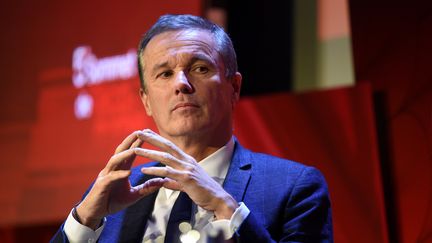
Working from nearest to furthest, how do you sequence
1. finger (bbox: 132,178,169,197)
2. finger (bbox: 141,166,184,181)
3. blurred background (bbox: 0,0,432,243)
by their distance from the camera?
finger (bbox: 141,166,184,181) < finger (bbox: 132,178,169,197) < blurred background (bbox: 0,0,432,243)

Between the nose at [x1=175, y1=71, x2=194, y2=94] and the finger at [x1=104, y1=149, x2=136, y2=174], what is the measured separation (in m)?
0.29

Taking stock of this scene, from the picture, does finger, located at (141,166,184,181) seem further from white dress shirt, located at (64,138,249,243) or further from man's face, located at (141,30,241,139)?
man's face, located at (141,30,241,139)

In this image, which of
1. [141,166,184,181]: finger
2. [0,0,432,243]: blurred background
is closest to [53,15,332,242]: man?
[141,166,184,181]: finger

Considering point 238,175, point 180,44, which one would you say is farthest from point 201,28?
point 238,175

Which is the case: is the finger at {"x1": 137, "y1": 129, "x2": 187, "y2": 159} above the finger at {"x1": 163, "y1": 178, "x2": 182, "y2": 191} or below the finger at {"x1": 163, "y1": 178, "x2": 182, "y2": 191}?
above

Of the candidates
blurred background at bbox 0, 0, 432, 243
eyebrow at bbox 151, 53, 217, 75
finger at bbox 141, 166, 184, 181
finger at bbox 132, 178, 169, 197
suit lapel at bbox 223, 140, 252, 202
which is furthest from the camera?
blurred background at bbox 0, 0, 432, 243

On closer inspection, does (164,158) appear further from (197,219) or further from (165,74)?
(165,74)

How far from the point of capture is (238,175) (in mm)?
1795

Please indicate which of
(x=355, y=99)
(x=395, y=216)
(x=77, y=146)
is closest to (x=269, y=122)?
(x=355, y=99)

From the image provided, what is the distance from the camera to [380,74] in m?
2.38

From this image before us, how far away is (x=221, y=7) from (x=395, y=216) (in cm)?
160

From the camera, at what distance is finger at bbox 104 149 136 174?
1.57 meters

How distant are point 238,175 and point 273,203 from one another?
0.49 feet

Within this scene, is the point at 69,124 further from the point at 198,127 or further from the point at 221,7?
the point at 198,127
